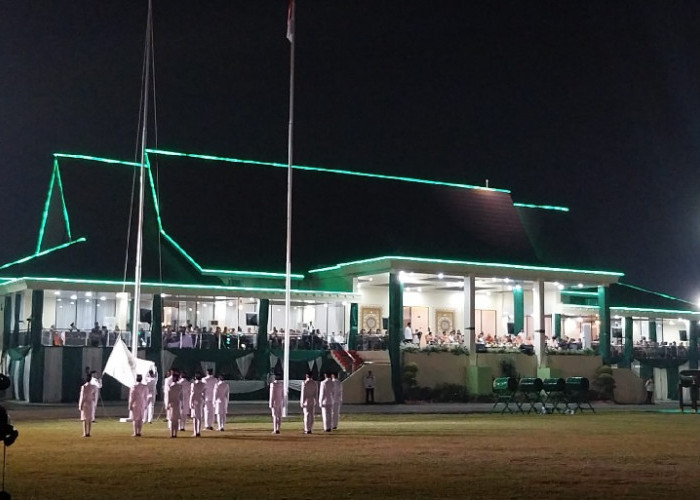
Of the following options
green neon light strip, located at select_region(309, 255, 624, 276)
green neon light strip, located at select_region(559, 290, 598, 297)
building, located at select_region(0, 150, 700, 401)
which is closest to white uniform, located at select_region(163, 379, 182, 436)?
building, located at select_region(0, 150, 700, 401)

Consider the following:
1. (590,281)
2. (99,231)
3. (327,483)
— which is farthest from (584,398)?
(327,483)

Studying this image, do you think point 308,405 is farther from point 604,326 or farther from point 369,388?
point 604,326

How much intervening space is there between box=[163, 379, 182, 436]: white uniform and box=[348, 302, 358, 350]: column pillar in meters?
19.4

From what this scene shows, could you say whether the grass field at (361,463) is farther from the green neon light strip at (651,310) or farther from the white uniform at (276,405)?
the green neon light strip at (651,310)

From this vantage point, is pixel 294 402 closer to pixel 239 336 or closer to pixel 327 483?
pixel 239 336

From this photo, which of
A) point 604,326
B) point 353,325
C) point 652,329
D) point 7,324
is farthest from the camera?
point 652,329

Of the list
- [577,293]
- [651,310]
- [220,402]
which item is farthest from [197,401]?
[651,310]

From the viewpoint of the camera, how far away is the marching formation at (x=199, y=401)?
71.8 ft

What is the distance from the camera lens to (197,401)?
2283 centimetres

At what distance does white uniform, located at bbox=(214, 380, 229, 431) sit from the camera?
24266 millimetres

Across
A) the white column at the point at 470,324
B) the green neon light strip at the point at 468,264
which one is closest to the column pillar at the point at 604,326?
the green neon light strip at the point at 468,264

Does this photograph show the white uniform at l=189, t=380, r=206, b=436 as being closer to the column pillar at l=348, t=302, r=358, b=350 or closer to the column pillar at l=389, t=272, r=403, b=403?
the column pillar at l=389, t=272, r=403, b=403

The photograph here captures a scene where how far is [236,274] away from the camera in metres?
42.3

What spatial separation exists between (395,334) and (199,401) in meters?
18.4
